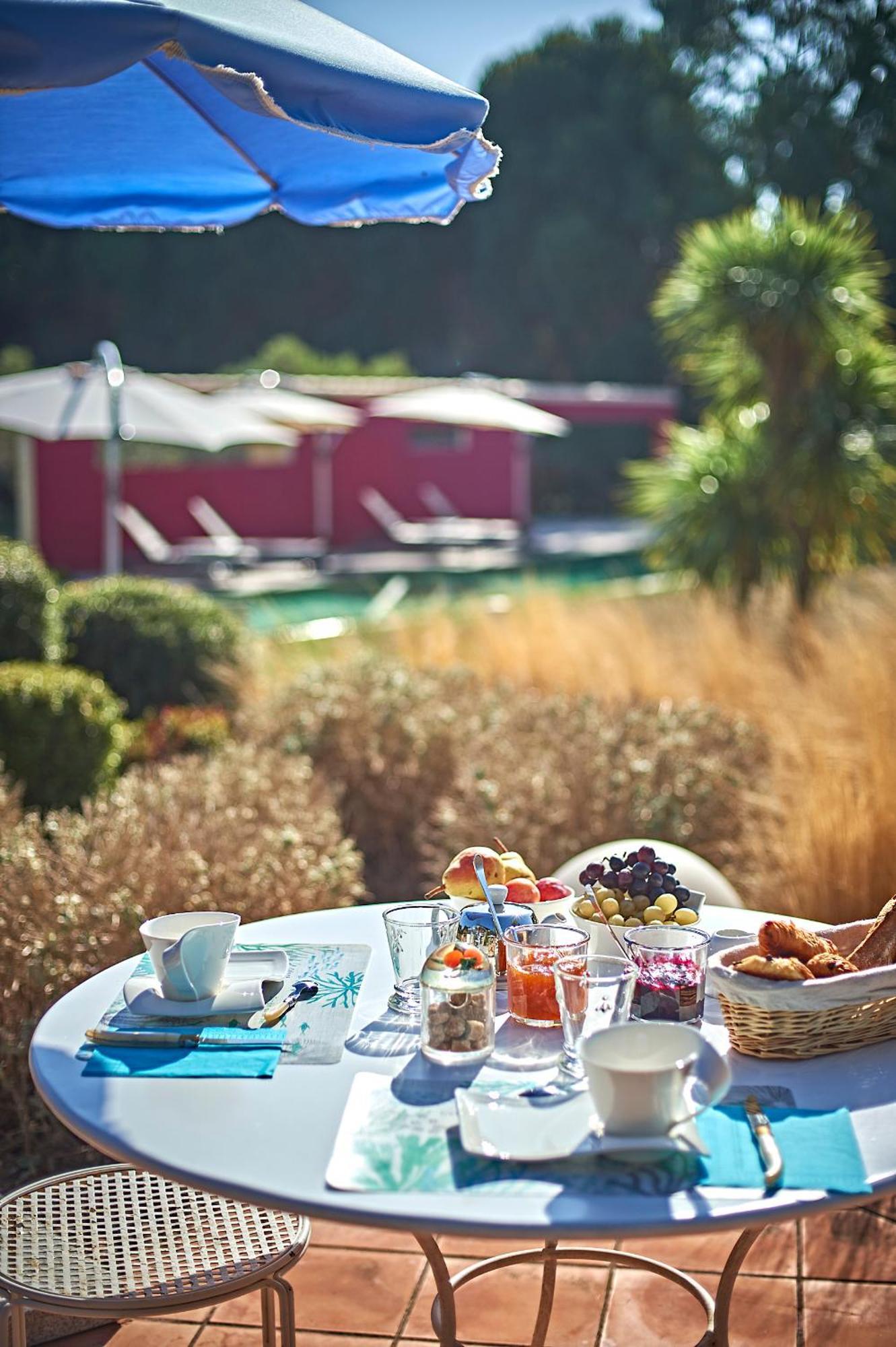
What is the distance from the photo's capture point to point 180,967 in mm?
1838

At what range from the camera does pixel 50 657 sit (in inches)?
253

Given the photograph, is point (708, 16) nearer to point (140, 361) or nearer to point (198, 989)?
point (140, 361)

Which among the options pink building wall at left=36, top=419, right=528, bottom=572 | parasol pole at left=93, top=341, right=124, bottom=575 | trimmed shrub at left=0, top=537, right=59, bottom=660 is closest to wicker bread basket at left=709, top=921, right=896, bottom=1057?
trimmed shrub at left=0, top=537, right=59, bottom=660

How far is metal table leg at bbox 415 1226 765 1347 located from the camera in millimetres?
1870

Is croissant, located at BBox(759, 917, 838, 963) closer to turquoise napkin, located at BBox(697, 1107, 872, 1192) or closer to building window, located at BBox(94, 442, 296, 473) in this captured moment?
turquoise napkin, located at BBox(697, 1107, 872, 1192)

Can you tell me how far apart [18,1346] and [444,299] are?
3723cm

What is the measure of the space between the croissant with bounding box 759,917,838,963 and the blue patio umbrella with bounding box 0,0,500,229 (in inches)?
49.1

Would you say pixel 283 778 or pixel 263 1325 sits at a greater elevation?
pixel 283 778

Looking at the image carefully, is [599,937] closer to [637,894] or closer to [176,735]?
[637,894]

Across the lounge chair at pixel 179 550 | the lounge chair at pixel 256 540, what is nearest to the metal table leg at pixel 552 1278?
the lounge chair at pixel 179 550

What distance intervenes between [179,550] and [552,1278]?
1776 centimetres

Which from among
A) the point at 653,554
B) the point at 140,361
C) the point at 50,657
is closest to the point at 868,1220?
the point at 50,657

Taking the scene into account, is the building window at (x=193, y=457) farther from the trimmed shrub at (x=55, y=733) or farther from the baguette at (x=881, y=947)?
the baguette at (x=881, y=947)

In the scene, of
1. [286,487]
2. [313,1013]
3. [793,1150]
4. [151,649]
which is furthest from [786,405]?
[286,487]
